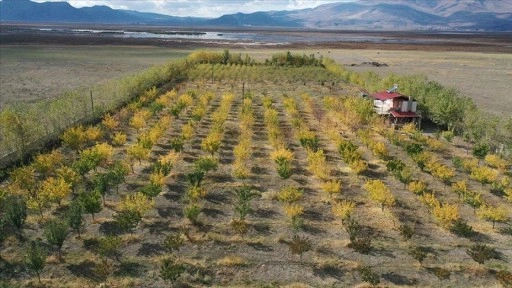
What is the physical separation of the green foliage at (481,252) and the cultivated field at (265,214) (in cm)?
4

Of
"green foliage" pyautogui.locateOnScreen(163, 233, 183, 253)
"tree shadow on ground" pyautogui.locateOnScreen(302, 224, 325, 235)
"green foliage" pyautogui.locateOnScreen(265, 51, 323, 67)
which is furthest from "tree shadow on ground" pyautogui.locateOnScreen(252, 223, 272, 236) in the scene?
"green foliage" pyautogui.locateOnScreen(265, 51, 323, 67)

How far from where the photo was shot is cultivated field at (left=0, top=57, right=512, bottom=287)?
13.8 m

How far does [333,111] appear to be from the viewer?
34375mm

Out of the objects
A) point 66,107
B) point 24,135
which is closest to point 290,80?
point 66,107

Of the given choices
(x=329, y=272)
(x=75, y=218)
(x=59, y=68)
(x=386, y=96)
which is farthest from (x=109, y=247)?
(x=59, y=68)

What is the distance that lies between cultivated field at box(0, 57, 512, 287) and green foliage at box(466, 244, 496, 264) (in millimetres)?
38

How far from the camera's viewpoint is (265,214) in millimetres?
17578

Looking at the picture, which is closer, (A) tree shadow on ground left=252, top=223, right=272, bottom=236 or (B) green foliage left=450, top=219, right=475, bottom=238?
(B) green foliage left=450, top=219, right=475, bottom=238

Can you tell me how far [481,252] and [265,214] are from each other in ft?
26.3

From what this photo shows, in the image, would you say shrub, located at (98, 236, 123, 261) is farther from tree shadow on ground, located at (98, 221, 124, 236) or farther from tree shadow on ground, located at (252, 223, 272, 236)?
tree shadow on ground, located at (252, 223, 272, 236)

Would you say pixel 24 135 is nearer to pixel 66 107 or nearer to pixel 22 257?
pixel 66 107

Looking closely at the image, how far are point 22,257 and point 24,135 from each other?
10027 mm

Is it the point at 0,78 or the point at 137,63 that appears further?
the point at 137,63

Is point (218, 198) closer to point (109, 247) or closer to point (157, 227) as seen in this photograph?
point (157, 227)
